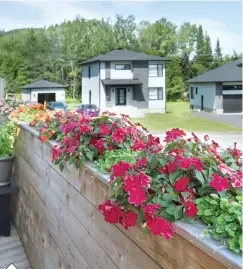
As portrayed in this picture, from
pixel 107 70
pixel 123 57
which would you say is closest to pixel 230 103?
pixel 123 57

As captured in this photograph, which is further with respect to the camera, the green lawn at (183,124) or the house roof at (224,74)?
the house roof at (224,74)

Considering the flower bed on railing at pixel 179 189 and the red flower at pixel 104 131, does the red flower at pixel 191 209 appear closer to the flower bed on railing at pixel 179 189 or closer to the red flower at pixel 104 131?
the flower bed on railing at pixel 179 189

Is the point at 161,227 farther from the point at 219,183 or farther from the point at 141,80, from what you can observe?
the point at 141,80

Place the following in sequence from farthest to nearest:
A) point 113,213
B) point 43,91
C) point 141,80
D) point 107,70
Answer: point 141,80 → point 107,70 → point 43,91 → point 113,213

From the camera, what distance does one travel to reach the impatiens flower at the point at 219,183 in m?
0.60

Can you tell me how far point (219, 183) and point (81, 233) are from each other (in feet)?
2.06

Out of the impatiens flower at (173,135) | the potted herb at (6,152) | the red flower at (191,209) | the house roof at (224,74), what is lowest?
the potted herb at (6,152)

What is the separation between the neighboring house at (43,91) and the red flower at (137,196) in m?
11.4

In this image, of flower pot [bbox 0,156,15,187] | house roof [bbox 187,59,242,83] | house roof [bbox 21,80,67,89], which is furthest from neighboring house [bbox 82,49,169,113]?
flower pot [bbox 0,156,15,187]

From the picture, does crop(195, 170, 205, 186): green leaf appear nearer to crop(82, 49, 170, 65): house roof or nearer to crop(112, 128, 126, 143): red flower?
crop(112, 128, 126, 143): red flower

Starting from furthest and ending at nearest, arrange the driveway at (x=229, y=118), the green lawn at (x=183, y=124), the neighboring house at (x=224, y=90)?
the neighboring house at (x=224, y=90), the driveway at (x=229, y=118), the green lawn at (x=183, y=124)

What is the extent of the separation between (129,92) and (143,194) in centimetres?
1715

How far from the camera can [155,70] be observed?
57.6 feet

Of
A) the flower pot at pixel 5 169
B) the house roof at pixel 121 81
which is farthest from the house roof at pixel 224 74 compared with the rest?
the flower pot at pixel 5 169
